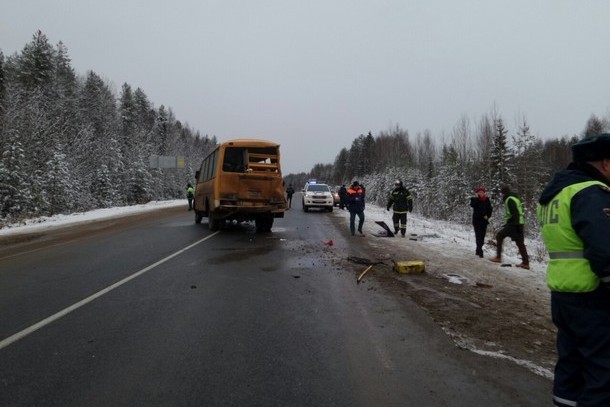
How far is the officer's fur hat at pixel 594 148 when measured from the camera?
240cm

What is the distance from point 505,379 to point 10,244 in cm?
1481

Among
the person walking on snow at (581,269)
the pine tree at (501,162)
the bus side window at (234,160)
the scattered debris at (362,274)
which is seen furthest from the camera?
the pine tree at (501,162)

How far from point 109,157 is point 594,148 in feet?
164

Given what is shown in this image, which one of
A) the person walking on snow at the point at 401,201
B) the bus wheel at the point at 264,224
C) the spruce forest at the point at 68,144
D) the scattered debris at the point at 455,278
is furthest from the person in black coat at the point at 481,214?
the spruce forest at the point at 68,144

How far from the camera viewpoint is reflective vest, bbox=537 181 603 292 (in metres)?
2.29

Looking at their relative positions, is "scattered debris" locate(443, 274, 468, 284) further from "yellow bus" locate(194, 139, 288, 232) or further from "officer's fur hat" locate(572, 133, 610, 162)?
"yellow bus" locate(194, 139, 288, 232)

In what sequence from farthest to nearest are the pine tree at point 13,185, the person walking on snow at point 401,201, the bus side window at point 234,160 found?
the pine tree at point 13,185 < the person walking on snow at point 401,201 < the bus side window at point 234,160

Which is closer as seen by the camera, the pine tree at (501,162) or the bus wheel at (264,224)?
the bus wheel at (264,224)

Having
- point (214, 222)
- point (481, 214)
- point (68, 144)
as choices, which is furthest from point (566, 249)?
point (68, 144)

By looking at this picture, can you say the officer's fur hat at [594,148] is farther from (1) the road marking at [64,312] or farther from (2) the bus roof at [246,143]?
(2) the bus roof at [246,143]

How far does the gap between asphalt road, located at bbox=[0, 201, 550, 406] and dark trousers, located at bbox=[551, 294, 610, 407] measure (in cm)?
103

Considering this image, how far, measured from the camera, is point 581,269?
7.52 feet

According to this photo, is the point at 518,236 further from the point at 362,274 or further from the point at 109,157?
the point at 109,157

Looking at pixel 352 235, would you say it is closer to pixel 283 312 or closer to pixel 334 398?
pixel 283 312
